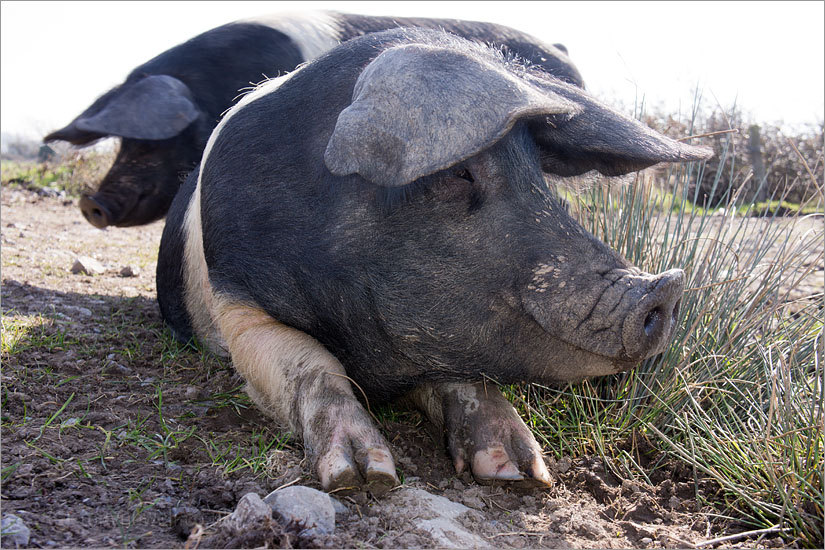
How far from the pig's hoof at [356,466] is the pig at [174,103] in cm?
306

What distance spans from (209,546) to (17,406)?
130cm

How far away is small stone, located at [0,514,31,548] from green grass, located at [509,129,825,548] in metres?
1.70

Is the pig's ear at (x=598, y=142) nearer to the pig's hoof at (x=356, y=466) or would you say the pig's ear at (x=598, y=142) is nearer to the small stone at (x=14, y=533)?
the pig's hoof at (x=356, y=466)

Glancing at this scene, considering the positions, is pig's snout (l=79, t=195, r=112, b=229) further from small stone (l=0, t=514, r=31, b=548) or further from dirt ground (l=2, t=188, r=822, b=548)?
small stone (l=0, t=514, r=31, b=548)

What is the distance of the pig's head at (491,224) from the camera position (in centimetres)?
208

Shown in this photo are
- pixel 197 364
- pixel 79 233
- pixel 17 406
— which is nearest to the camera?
pixel 17 406

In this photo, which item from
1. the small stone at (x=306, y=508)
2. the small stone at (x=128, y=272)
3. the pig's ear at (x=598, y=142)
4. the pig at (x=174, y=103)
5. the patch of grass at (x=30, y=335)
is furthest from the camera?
the small stone at (x=128, y=272)

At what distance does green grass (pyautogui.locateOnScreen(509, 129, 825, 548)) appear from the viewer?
230cm

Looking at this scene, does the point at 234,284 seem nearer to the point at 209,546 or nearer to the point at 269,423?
the point at 269,423

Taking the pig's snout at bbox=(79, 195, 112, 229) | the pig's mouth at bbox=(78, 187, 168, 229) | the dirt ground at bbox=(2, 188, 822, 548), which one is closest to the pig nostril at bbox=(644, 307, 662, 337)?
the dirt ground at bbox=(2, 188, 822, 548)

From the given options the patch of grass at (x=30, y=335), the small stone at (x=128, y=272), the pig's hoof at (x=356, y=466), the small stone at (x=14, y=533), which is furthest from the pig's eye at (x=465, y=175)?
the small stone at (x=128, y=272)

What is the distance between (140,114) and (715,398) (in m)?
3.64

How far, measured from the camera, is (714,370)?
295cm

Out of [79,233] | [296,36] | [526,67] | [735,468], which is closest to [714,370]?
[735,468]
